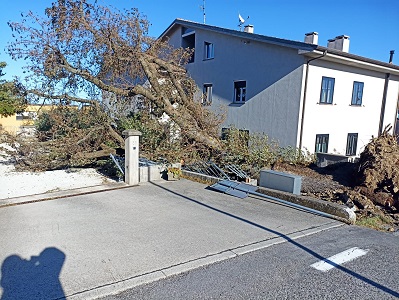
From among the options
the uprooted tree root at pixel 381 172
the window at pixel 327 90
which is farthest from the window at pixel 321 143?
the uprooted tree root at pixel 381 172

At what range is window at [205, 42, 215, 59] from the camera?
16.1m

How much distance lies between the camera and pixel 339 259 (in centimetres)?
390

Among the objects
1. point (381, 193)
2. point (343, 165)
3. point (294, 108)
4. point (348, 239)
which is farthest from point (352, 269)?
point (294, 108)

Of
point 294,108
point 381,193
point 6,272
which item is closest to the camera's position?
point 6,272

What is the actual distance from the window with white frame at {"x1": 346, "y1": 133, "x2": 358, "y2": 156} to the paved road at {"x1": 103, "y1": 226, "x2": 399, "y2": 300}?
11489mm

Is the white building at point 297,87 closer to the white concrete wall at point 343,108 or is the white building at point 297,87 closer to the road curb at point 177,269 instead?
the white concrete wall at point 343,108

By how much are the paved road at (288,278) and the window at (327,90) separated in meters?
9.63

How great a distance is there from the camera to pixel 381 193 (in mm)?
6980

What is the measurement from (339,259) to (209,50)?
14.5m

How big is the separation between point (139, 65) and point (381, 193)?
8.78 meters

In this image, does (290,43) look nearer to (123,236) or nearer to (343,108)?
(343,108)

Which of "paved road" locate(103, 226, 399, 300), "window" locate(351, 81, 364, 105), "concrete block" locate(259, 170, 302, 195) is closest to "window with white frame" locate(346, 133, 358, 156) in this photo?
"window" locate(351, 81, 364, 105)

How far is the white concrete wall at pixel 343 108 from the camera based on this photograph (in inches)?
487

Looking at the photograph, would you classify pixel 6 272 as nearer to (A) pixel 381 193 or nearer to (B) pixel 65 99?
(A) pixel 381 193
